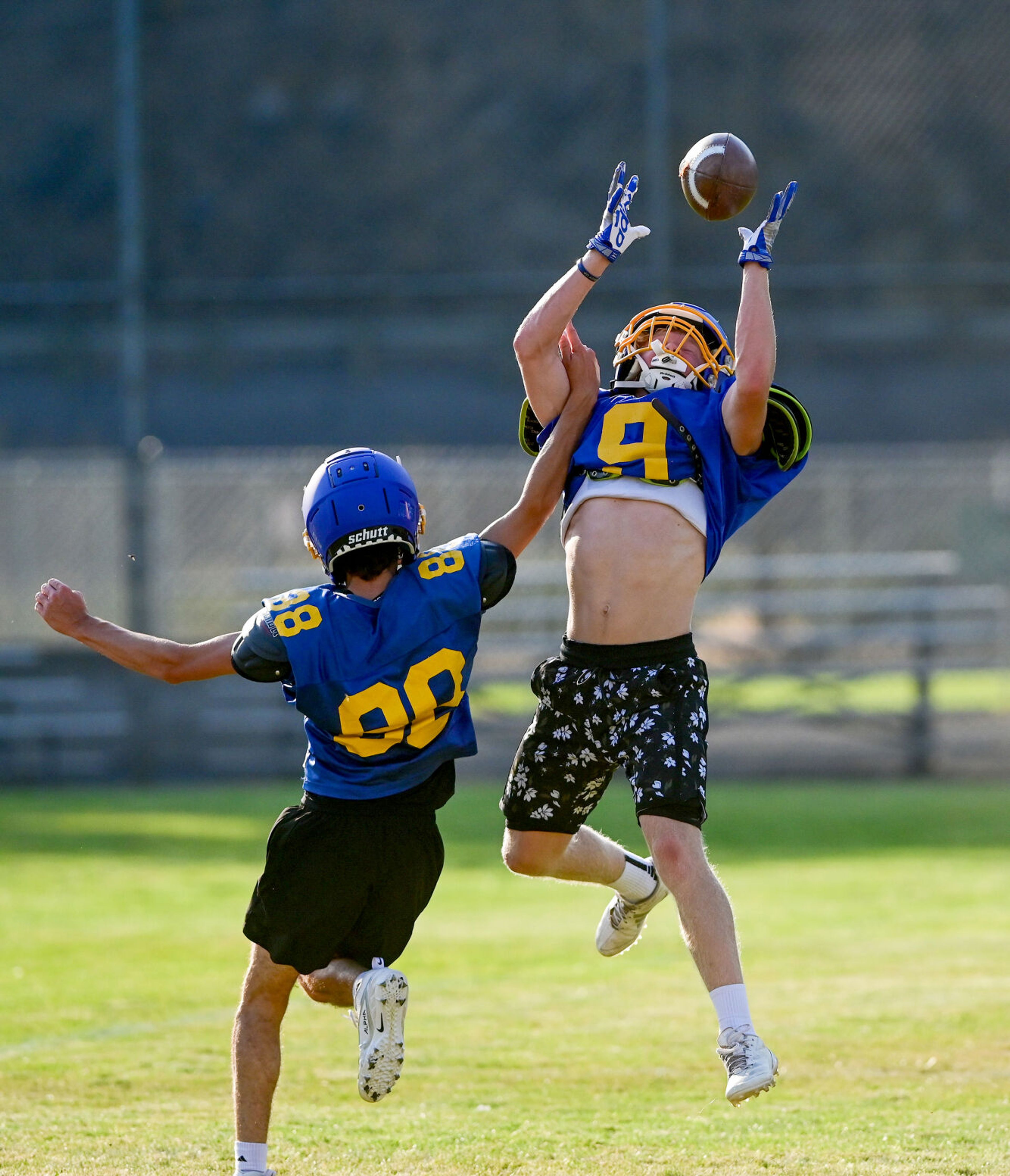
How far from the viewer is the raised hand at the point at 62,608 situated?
392 cm

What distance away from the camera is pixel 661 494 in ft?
14.8

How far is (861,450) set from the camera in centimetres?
1434

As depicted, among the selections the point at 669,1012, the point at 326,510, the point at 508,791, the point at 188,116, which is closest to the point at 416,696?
the point at 326,510

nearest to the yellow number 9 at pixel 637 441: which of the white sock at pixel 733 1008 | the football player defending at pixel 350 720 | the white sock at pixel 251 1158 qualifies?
the football player defending at pixel 350 720

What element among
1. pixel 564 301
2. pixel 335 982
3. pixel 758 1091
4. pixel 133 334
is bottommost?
pixel 758 1091

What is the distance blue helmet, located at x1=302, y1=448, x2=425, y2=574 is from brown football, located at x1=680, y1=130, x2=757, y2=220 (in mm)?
1381

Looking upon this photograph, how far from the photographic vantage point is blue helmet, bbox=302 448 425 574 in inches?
156

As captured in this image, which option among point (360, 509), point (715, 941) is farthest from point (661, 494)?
point (715, 941)

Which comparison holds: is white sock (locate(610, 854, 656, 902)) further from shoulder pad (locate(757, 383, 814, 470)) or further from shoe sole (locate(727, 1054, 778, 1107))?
shoulder pad (locate(757, 383, 814, 470))

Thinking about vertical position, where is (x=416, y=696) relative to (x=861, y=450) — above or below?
below

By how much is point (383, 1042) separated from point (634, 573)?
4.50 feet

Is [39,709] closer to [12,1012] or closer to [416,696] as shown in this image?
[12,1012]

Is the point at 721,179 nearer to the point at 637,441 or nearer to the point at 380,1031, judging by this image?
the point at 637,441

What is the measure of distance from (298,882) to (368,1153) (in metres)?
0.83
